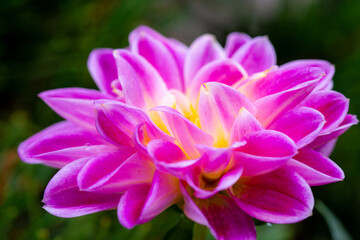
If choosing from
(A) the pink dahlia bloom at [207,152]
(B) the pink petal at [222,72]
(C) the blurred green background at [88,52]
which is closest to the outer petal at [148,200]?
(A) the pink dahlia bloom at [207,152]

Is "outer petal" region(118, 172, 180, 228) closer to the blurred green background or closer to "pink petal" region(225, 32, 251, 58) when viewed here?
"pink petal" region(225, 32, 251, 58)

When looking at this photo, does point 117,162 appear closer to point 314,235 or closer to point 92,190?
point 92,190

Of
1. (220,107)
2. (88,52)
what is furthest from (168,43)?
(88,52)

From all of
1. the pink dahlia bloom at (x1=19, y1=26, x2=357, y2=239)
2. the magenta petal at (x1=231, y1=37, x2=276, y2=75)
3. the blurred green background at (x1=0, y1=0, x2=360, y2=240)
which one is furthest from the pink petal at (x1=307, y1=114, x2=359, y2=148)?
the blurred green background at (x1=0, y1=0, x2=360, y2=240)

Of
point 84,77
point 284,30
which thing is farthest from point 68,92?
point 284,30

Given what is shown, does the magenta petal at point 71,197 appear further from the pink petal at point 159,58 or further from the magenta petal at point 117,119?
the pink petal at point 159,58
